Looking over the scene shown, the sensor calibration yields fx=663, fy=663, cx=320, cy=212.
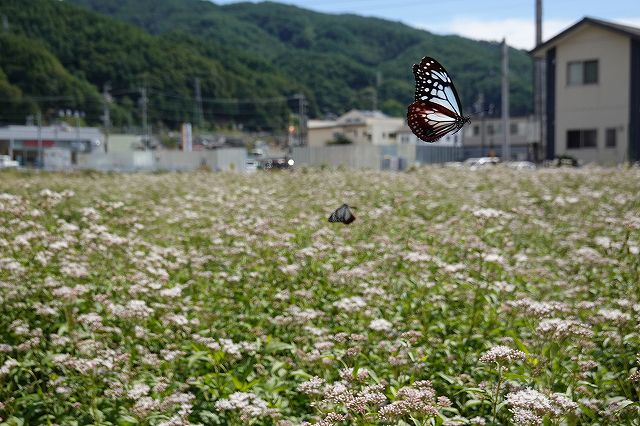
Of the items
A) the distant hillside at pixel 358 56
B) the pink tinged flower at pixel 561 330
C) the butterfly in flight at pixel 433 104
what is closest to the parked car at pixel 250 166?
the distant hillside at pixel 358 56

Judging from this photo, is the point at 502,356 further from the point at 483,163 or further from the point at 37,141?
the point at 37,141

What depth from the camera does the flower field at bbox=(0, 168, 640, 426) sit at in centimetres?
383

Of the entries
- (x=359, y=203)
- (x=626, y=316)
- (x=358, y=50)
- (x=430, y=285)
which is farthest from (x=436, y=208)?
(x=358, y=50)

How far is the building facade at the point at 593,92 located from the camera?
105 ft

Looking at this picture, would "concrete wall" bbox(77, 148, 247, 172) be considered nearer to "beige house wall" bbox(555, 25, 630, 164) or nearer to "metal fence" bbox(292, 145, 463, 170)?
"metal fence" bbox(292, 145, 463, 170)

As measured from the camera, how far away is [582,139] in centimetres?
3369

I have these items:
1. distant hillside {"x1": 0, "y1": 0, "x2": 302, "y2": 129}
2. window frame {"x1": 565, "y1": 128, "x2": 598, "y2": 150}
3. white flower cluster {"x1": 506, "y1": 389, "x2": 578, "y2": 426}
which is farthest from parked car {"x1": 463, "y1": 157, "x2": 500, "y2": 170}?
distant hillside {"x1": 0, "y1": 0, "x2": 302, "y2": 129}

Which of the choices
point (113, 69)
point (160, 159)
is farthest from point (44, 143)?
point (113, 69)

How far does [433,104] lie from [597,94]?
111 ft

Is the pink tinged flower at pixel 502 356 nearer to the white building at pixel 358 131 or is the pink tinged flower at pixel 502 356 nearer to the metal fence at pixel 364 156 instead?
the metal fence at pixel 364 156

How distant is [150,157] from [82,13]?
218ft

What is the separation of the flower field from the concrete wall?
41.9 meters

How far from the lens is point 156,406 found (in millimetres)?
3707

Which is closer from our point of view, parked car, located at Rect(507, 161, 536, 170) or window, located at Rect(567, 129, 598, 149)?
parked car, located at Rect(507, 161, 536, 170)
